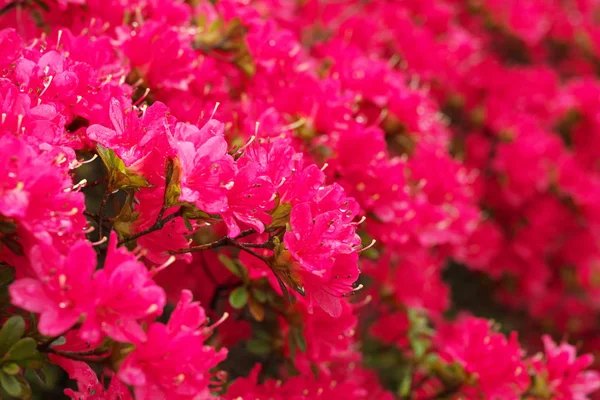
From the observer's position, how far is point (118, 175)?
42.3 inches

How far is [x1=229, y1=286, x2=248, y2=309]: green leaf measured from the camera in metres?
1.28

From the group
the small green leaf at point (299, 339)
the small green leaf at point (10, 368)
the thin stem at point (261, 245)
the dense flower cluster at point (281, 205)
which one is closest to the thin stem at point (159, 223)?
the dense flower cluster at point (281, 205)

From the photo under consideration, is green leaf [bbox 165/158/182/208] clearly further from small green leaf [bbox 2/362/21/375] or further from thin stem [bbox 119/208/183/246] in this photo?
small green leaf [bbox 2/362/21/375]

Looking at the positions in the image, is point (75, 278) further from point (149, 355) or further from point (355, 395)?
point (355, 395)

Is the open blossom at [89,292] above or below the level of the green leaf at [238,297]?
above

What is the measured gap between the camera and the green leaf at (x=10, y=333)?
0.96 m

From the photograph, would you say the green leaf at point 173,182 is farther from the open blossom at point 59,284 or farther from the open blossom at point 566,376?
the open blossom at point 566,376

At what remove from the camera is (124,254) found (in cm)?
92

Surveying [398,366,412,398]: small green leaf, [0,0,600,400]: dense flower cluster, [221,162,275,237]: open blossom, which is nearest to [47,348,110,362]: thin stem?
[0,0,600,400]: dense flower cluster

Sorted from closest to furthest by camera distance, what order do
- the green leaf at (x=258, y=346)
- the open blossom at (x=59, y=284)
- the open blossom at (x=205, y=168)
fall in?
the open blossom at (x=59, y=284) < the open blossom at (x=205, y=168) < the green leaf at (x=258, y=346)

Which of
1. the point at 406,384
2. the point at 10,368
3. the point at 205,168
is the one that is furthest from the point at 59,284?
the point at 406,384

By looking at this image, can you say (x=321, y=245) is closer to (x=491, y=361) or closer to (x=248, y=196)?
(x=248, y=196)

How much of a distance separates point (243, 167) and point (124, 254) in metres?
0.24

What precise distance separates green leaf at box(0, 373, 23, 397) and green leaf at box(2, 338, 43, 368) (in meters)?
0.03
